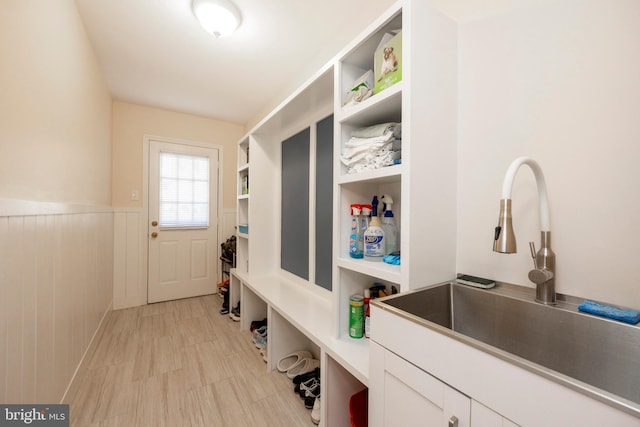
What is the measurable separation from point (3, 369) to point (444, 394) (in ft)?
4.63

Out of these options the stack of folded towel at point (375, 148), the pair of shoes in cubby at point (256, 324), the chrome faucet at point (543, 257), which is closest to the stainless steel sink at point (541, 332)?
the chrome faucet at point (543, 257)

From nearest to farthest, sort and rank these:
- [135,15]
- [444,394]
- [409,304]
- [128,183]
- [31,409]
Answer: [444,394]
[409,304]
[31,409]
[135,15]
[128,183]

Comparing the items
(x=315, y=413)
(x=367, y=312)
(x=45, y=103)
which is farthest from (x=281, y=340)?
(x=45, y=103)

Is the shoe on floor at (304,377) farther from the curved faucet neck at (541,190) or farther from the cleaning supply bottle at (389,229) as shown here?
the curved faucet neck at (541,190)

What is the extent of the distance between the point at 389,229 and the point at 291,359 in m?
1.36

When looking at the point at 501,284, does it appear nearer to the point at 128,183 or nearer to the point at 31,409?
the point at 31,409

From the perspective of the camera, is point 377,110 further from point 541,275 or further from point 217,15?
point 217,15

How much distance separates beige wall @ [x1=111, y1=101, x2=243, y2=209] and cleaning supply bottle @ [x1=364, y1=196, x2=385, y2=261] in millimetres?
3176

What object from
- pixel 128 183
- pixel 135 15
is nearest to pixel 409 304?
pixel 135 15

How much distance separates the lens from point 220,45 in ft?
6.80

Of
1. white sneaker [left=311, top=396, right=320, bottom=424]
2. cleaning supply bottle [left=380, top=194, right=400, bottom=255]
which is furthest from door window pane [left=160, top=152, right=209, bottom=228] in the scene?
cleaning supply bottle [left=380, top=194, right=400, bottom=255]

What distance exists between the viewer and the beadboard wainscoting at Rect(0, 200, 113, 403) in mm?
926

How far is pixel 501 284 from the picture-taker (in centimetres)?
100

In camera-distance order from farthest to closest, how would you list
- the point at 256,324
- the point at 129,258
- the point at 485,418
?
1. the point at 129,258
2. the point at 256,324
3. the point at 485,418
